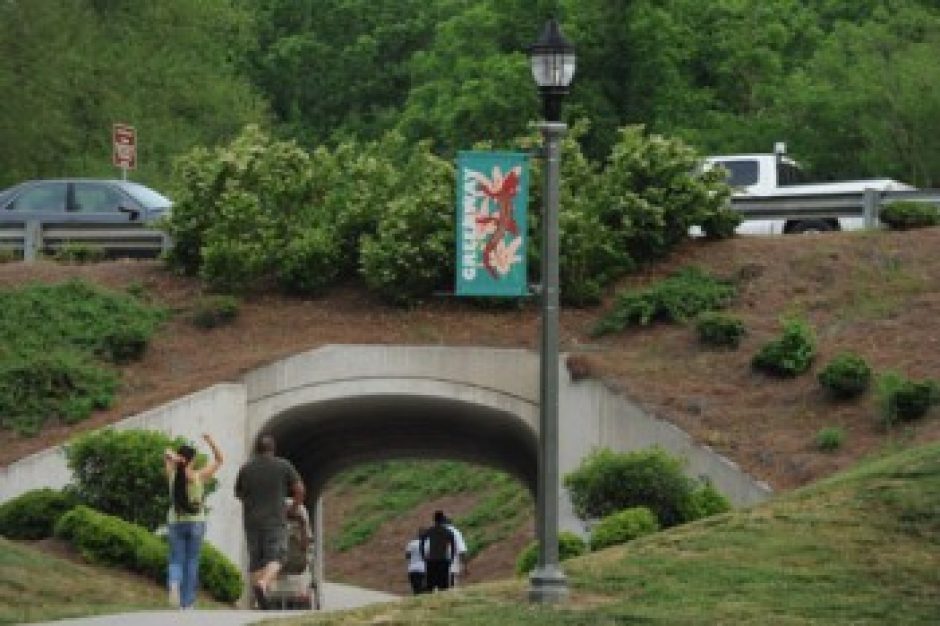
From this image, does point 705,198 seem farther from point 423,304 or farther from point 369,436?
point 369,436

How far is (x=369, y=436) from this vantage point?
146ft

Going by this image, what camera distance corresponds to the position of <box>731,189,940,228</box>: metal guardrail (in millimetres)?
41875

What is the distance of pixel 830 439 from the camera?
3453cm

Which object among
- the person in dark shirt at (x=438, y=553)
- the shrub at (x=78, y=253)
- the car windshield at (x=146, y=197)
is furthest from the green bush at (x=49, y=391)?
the car windshield at (x=146, y=197)

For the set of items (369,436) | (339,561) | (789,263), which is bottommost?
(339,561)

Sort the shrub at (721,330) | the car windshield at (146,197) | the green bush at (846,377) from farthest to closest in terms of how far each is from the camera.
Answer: the car windshield at (146,197), the shrub at (721,330), the green bush at (846,377)

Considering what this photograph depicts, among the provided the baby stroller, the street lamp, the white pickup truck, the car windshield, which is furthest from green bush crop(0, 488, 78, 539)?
the white pickup truck

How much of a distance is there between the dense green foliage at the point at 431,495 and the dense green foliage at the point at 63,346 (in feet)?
49.3

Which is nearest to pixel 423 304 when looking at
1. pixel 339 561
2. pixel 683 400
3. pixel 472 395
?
pixel 472 395

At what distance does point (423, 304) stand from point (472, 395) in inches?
104

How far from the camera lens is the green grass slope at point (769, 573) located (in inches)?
806

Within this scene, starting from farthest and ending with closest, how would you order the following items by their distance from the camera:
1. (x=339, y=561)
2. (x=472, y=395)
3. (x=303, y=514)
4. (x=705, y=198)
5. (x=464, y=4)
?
(x=464, y=4)
(x=339, y=561)
(x=705, y=198)
(x=472, y=395)
(x=303, y=514)

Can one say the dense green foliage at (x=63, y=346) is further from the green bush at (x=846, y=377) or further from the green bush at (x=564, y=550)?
the green bush at (x=846, y=377)

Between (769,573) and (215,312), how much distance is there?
62.3ft
